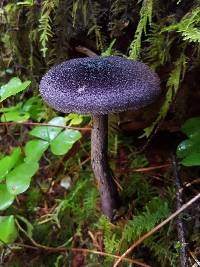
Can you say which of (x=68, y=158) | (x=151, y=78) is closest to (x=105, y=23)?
(x=151, y=78)

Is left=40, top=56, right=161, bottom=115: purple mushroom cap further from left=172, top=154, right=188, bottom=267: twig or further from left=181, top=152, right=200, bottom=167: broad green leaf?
left=172, top=154, right=188, bottom=267: twig

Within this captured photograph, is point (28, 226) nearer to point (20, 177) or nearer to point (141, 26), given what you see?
point (20, 177)

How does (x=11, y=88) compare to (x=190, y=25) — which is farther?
(x=11, y=88)

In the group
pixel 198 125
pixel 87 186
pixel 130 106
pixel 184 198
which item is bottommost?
pixel 87 186

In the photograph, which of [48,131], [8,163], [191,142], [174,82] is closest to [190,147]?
[191,142]

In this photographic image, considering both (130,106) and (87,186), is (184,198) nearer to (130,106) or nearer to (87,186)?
(87,186)
